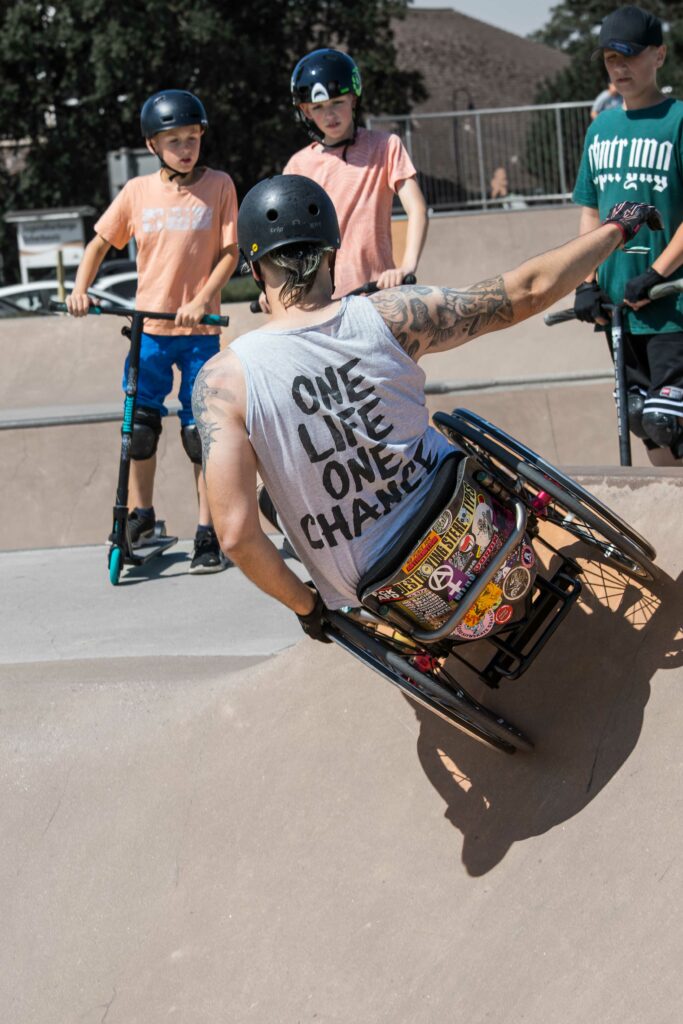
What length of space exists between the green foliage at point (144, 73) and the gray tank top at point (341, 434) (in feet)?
102

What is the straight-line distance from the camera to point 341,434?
2992 millimetres

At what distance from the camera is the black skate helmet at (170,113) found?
5.44 m

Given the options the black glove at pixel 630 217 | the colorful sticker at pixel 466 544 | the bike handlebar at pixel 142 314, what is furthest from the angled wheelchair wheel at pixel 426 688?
the bike handlebar at pixel 142 314

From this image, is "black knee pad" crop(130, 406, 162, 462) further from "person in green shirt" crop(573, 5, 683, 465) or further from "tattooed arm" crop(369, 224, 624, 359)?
"tattooed arm" crop(369, 224, 624, 359)

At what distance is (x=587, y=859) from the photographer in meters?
A: 3.00

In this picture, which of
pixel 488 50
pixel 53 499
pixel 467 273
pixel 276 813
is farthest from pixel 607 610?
pixel 488 50

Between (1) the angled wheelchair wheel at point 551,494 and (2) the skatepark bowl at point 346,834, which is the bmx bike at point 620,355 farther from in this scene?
(1) the angled wheelchair wheel at point 551,494

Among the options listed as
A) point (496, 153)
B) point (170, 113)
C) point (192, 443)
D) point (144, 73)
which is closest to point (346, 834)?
point (192, 443)

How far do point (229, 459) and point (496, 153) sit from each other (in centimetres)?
1775

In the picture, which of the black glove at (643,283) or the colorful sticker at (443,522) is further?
the black glove at (643,283)

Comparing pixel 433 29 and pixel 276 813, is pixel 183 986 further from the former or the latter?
pixel 433 29

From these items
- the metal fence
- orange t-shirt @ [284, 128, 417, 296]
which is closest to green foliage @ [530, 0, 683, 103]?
the metal fence

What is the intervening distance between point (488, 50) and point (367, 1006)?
72.3m

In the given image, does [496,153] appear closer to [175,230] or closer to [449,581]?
[175,230]
